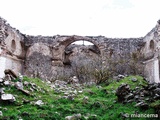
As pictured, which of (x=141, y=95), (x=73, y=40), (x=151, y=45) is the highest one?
(x=73, y=40)

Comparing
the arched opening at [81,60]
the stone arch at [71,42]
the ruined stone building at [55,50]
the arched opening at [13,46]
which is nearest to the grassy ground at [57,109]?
the arched opening at [81,60]

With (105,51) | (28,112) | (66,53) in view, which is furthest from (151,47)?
(28,112)

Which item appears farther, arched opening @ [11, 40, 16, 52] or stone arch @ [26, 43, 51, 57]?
stone arch @ [26, 43, 51, 57]

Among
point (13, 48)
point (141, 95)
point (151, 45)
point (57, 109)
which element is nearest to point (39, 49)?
point (13, 48)

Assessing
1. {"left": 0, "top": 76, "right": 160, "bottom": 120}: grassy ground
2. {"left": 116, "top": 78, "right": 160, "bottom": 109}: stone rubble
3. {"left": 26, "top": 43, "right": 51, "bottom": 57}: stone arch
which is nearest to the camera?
{"left": 0, "top": 76, "right": 160, "bottom": 120}: grassy ground

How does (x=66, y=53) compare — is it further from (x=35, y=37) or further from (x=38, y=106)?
(x=38, y=106)

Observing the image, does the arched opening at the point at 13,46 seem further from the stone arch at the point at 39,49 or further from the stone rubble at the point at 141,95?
the stone rubble at the point at 141,95

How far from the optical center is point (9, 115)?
455 cm

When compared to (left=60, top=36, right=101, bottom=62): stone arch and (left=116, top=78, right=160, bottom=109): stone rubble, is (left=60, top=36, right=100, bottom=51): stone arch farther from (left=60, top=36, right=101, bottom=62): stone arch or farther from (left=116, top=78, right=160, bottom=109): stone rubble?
(left=116, top=78, right=160, bottom=109): stone rubble

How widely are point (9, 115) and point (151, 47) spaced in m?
12.7

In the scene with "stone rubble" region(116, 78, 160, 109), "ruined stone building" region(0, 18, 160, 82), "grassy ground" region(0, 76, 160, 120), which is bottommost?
"grassy ground" region(0, 76, 160, 120)

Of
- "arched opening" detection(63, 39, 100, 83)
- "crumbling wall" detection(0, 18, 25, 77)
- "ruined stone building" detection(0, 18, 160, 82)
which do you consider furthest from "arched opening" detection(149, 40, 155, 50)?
"crumbling wall" detection(0, 18, 25, 77)

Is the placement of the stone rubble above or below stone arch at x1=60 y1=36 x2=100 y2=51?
below

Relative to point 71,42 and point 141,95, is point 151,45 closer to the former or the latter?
point 71,42
